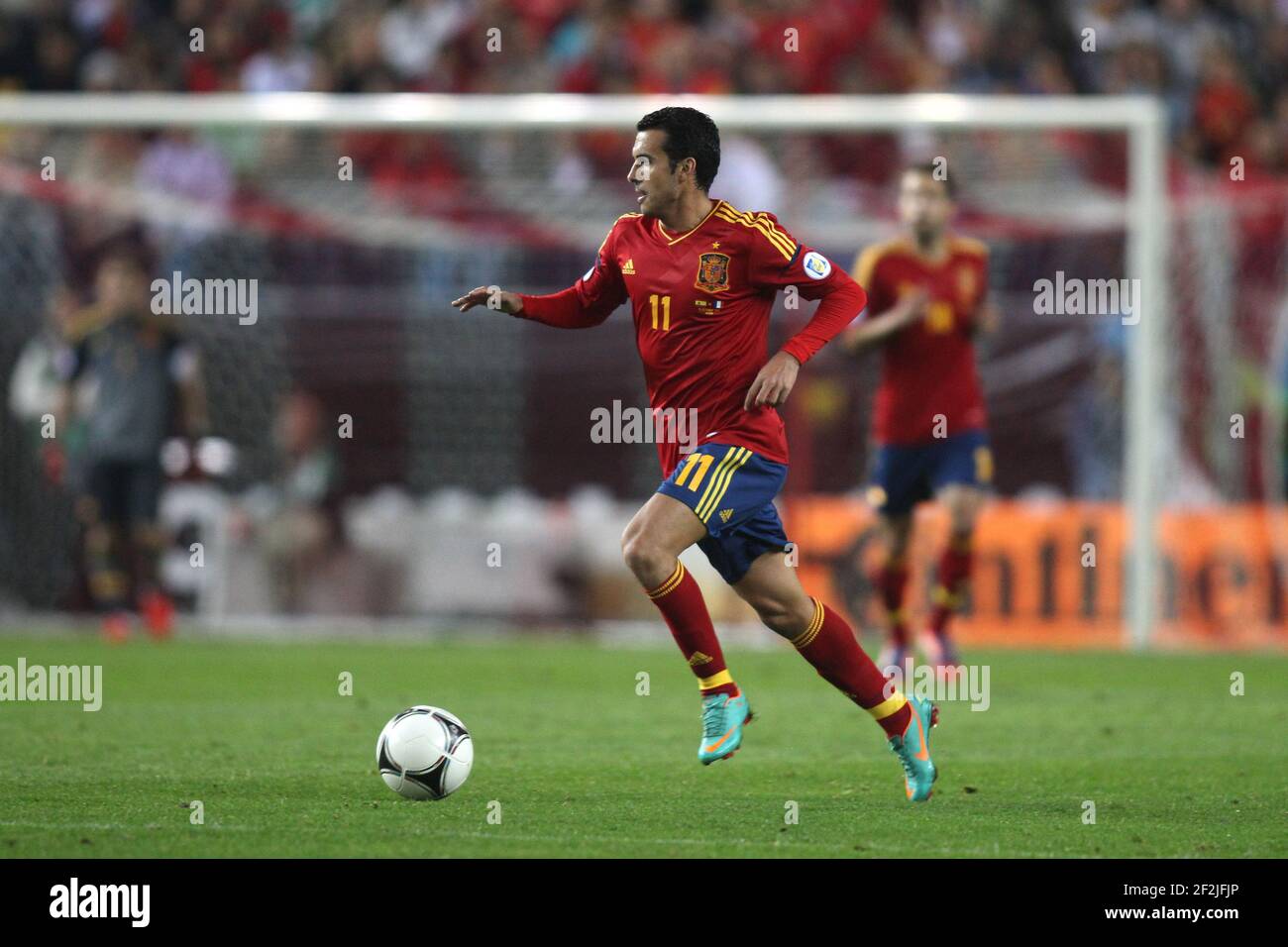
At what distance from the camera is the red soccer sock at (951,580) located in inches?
428

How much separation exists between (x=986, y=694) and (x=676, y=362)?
13.4 ft

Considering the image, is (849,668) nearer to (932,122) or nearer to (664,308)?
(664,308)

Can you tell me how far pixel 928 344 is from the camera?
35.6ft

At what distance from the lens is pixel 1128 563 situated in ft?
45.7

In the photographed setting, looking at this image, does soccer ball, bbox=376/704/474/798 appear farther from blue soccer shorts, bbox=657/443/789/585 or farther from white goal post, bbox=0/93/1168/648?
white goal post, bbox=0/93/1168/648

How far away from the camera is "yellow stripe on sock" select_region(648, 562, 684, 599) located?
6.82 m

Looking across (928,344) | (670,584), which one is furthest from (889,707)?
(928,344)

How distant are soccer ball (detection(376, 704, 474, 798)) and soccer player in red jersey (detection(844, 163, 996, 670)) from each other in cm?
457

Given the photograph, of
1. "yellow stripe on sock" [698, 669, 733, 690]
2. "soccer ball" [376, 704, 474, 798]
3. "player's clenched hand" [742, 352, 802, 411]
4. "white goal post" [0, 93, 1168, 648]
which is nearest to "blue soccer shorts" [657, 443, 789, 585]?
"player's clenched hand" [742, 352, 802, 411]

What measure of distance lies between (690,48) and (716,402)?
1083 cm

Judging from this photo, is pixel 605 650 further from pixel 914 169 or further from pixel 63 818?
pixel 63 818

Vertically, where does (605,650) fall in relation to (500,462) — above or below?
below
